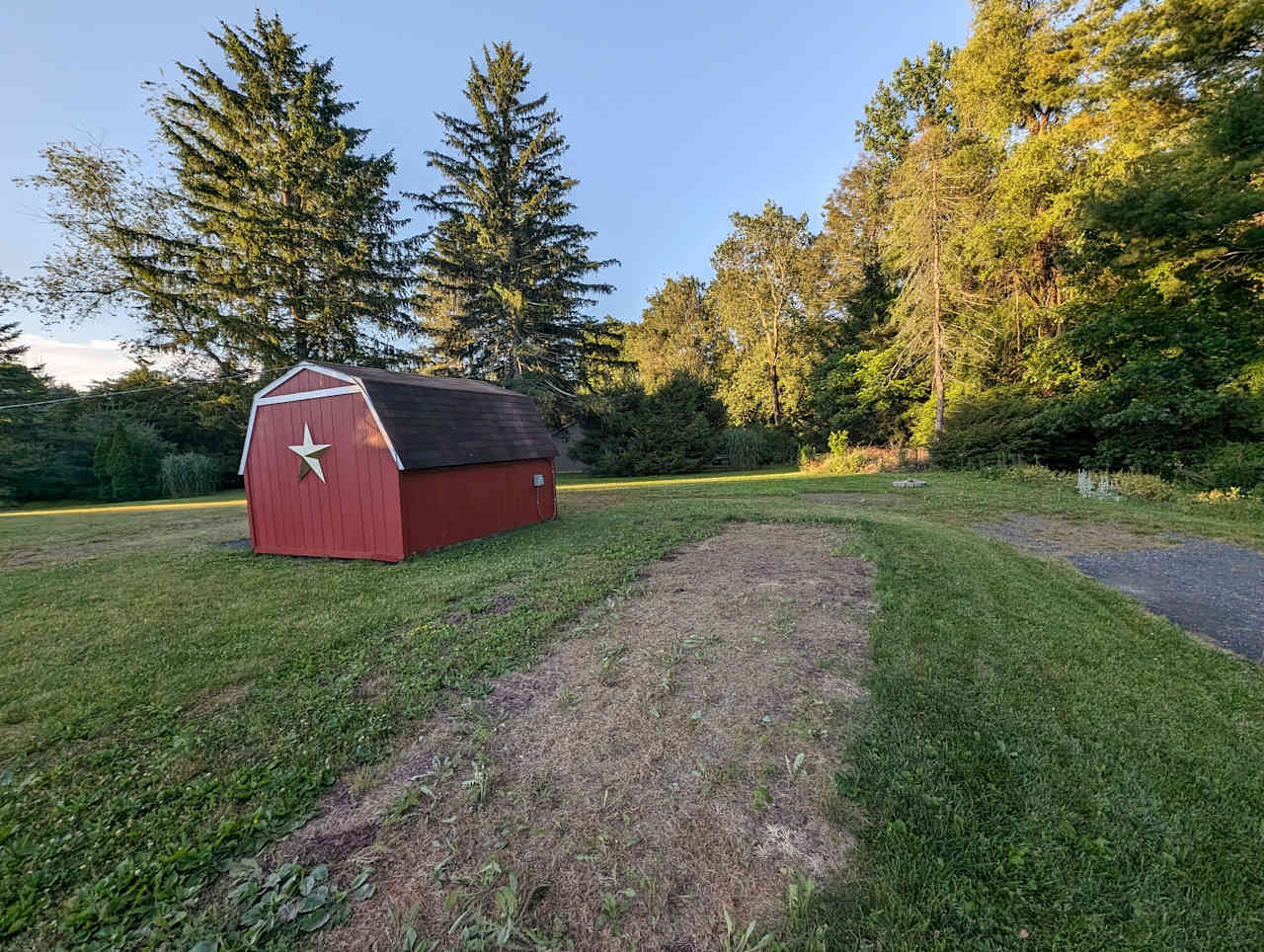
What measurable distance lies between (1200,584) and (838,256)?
24.4 metres

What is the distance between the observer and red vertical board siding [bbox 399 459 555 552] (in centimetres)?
689

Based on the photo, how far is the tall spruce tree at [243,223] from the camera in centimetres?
1739

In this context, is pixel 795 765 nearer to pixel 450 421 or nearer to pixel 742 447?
pixel 450 421

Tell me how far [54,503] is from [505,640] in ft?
86.4

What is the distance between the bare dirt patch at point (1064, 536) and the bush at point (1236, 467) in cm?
500

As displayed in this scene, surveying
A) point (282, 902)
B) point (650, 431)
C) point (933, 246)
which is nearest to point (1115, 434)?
point (933, 246)

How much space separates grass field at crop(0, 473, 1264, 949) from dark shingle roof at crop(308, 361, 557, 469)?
6.66 ft

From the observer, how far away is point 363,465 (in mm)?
6730

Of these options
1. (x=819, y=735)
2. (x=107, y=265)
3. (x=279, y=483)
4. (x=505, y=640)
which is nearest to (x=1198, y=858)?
(x=819, y=735)

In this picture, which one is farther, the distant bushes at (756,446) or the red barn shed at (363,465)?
the distant bushes at (756,446)

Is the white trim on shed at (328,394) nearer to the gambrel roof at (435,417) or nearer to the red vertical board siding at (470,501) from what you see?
the gambrel roof at (435,417)

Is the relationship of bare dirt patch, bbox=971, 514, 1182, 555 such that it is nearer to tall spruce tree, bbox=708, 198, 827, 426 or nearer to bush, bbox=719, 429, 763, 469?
bush, bbox=719, 429, 763, 469

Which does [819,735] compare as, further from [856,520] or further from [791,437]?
[791,437]

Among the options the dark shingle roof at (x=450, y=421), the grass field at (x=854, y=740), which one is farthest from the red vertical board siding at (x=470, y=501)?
the grass field at (x=854, y=740)
